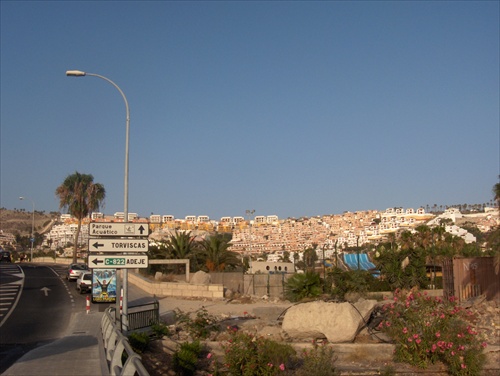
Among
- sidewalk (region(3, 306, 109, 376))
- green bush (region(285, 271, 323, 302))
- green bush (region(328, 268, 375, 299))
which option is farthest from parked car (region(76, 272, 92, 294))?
sidewalk (region(3, 306, 109, 376))

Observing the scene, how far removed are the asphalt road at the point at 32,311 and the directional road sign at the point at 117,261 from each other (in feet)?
10.7

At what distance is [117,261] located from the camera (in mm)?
15906

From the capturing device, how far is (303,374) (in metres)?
12.4

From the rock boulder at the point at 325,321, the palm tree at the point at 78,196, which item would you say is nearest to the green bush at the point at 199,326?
the rock boulder at the point at 325,321

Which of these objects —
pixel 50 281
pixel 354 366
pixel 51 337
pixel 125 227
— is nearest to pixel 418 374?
pixel 354 366

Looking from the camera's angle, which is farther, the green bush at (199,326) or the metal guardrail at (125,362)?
the green bush at (199,326)

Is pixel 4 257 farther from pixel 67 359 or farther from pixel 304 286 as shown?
pixel 67 359

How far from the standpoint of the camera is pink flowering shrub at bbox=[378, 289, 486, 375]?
47.7 ft

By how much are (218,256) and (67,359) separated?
28.9 meters

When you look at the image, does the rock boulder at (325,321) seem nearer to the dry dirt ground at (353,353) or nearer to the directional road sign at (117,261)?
the dry dirt ground at (353,353)

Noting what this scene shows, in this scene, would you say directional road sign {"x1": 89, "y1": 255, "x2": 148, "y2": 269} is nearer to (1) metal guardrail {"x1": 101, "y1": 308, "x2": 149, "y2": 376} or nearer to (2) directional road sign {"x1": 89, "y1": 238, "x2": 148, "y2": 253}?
(2) directional road sign {"x1": 89, "y1": 238, "x2": 148, "y2": 253}

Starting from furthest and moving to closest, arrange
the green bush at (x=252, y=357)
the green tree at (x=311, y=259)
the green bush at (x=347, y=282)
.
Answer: the green tree at (x=311, y=259) → the green bush at (x=347, y=282) → the green bush at (x=252, y=357)

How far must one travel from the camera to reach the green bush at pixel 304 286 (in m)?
29.4

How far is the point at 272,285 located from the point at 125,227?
20318 millimetres
